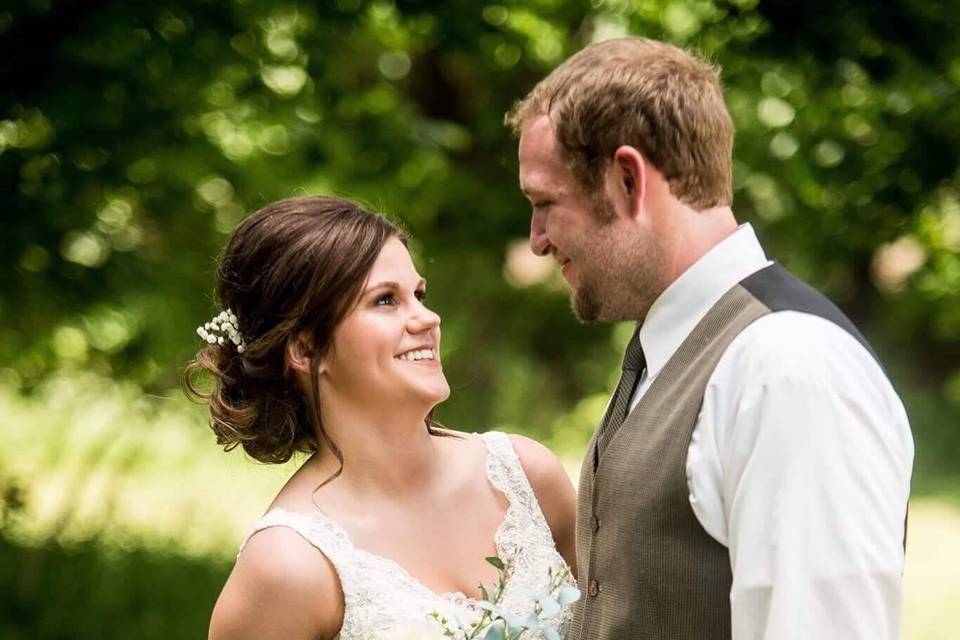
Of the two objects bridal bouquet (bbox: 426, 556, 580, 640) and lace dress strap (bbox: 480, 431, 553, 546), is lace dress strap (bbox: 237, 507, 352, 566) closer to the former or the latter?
bridal bouquet (bbox: 426, 556, 580, 640)

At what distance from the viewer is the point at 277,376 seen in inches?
126

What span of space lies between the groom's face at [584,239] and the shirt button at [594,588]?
0.54 m

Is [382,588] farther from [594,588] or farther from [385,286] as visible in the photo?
[385,286]

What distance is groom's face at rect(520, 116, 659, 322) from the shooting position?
100 inches

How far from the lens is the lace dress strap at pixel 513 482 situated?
322 cm

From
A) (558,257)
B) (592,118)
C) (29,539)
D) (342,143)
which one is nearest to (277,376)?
(558,257)

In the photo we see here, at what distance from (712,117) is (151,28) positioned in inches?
151

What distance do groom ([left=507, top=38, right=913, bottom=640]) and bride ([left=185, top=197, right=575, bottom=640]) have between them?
0.46 m

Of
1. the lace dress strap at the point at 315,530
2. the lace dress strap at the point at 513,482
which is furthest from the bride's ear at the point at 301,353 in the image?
the lace dress strap at the point at 513,482

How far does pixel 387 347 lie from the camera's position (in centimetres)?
297

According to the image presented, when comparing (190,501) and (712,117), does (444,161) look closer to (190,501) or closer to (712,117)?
(190,501)

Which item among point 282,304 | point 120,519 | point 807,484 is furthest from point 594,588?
point 120,519

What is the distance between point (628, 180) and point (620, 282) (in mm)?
215

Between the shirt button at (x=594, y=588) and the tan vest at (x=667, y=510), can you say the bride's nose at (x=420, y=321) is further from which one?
the shirt button at (x=594, y=588)
